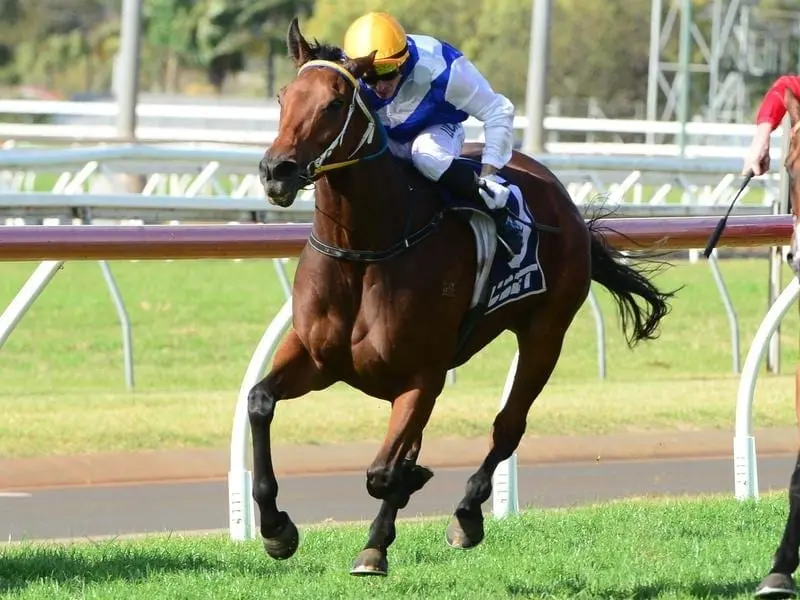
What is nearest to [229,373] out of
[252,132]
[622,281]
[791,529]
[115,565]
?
[622,281]

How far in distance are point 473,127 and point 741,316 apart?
8.09 metres

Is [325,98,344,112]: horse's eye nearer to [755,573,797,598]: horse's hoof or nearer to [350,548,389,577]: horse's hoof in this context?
[350,548,389,577]: horse's hoof

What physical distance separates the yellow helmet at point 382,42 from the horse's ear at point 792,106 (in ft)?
4.07

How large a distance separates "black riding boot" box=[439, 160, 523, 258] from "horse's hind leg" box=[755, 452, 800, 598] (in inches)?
51.2

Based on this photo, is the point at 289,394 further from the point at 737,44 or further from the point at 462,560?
the point at 737,44

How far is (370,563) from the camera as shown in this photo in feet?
16.8

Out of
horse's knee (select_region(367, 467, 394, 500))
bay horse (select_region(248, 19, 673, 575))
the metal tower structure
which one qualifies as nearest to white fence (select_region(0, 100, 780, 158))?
the metal tower structure

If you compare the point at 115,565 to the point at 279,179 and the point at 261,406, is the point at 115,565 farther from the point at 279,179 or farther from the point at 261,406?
the point at 279,179

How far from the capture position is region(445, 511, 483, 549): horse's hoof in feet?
18.3

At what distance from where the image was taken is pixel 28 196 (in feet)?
36.9

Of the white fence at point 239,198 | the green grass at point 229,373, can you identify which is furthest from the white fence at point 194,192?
the green grass at point 229,373

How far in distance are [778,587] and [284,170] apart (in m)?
1.90

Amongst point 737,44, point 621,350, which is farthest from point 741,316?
point 737,44

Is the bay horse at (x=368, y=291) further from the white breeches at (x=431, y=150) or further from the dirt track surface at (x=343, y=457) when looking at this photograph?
the dirt track surface at (x=343, y=457)
